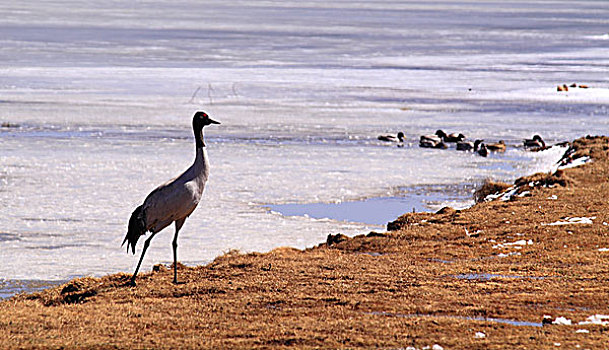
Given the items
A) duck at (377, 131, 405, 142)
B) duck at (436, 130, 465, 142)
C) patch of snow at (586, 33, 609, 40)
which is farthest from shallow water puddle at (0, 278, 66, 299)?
patch of snow at (586, 33, 609, 40)

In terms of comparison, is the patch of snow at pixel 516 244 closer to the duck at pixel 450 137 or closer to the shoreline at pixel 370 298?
the shoreline at pixel 370 298

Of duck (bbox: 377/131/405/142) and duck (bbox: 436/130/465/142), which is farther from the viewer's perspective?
duck (bbox: 377/131/405/142)

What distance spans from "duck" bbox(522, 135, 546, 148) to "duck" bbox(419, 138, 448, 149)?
1870 millimetres

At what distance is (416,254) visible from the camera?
10453 mm

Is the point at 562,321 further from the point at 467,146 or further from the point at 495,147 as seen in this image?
the point at 467,146

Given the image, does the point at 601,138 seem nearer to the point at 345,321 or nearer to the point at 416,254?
the point at 416,254

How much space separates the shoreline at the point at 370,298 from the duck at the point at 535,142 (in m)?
9.40

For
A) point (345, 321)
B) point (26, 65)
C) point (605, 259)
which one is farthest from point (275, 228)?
point (26, 65)

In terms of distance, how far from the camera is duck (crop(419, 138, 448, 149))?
2133 cm

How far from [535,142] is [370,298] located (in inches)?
560

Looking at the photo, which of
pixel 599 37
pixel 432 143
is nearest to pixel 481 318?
pixel 432 143

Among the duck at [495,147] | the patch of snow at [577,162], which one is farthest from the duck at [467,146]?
the patch of snow at [577,162]

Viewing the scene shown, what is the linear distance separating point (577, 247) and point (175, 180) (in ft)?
14.5

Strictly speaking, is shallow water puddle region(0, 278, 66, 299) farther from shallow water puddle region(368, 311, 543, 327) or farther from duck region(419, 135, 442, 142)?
duck region(419, 135, 442, 142)
